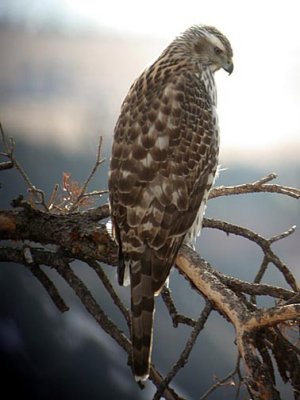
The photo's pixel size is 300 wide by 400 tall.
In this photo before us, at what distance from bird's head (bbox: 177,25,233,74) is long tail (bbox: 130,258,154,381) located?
1.39 m

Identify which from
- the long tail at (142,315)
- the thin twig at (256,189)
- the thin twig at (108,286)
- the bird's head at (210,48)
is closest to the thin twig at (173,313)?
the thin twig at (108,286)

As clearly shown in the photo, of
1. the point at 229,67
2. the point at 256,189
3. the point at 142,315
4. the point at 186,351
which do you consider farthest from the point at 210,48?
the point at 186,351

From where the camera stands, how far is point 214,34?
358 centimetres

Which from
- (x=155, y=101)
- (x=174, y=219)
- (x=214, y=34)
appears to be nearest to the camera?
(x=174, y=219)

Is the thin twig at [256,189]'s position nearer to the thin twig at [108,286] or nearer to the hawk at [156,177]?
the hawk at [156,177]

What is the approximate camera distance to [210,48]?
3.55 metres

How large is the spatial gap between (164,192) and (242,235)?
62 cm

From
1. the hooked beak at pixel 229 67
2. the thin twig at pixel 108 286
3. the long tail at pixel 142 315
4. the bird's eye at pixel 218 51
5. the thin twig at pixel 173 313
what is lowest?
the thin twig at pixel 173 313

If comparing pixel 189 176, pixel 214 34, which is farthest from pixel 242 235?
pixel 214 34

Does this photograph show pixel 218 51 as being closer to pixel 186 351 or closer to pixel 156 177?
pixel 156 177

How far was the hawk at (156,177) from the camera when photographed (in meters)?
2.69

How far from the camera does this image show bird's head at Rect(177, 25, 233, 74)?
352 cm

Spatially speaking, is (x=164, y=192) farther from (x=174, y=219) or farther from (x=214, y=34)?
(x=214, y=34)

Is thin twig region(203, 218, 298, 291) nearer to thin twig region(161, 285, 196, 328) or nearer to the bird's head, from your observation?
thin twig region(161, 285, 196, 328)
